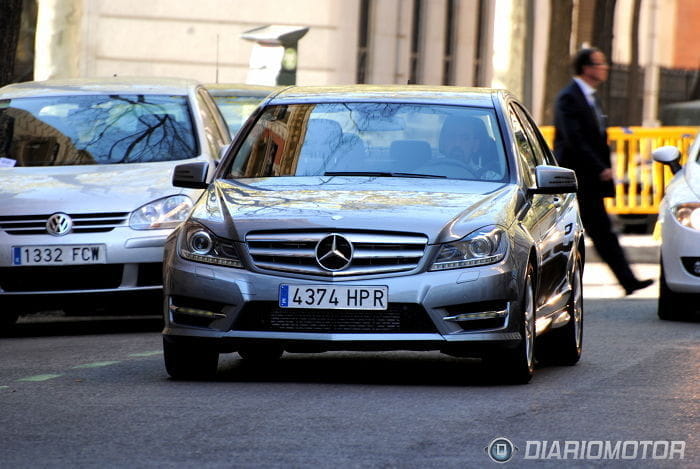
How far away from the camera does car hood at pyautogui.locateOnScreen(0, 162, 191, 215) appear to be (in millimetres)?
12688

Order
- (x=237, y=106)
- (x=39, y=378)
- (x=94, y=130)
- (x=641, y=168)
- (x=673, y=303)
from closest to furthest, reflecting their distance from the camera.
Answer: (x=39, y=378)
(x=94, y=130)
(x=673, y=303)
(x=237, y=106)
(x=641, y=168)

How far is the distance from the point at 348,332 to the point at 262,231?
2.11 ft

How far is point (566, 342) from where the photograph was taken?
10.8 meters

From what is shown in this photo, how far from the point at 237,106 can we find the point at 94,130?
12.3ft

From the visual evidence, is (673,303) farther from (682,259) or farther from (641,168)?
(641,168)

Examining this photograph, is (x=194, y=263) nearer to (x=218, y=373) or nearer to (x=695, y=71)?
(x=218, y=373)

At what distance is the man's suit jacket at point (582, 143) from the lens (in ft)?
50.8

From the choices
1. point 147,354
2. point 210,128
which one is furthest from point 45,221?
point 210,128

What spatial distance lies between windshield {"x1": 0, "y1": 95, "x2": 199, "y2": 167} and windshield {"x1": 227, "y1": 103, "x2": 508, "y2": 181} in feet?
10.5

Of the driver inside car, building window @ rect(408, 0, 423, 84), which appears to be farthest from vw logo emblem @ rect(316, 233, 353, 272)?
building window @ rect(408, 0, 423, 84)

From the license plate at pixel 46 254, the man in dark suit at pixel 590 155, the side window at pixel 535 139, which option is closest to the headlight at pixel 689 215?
the man in dark suit at pixel 590 155

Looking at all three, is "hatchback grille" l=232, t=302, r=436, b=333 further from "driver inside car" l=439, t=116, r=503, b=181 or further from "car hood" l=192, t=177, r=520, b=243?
"driver inside car" l=439, t=116, r=503, b=181

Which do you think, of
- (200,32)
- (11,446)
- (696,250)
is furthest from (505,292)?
(200,32)

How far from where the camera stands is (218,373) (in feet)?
33.2
